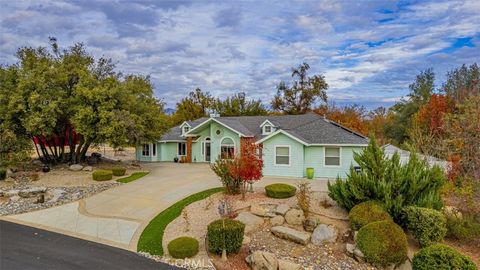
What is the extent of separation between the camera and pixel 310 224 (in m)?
12.4

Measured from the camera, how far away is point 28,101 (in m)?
21.8

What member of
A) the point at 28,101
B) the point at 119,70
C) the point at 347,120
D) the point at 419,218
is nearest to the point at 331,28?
the point at 419,218

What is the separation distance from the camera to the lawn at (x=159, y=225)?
11.3 metres

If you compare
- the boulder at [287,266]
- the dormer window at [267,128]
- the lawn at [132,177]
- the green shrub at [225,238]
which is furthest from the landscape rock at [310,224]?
the dormer window at [267,128]

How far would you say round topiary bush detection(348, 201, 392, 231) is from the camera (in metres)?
11.6

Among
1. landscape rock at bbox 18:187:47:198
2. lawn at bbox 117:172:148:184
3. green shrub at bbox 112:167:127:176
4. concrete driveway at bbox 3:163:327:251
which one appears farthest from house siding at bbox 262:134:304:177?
landscape rock at bbox 18:187:47:198

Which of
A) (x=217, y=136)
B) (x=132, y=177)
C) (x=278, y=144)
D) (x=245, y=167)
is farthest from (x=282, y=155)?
(x=132, y=177)

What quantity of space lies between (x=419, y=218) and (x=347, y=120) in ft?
106

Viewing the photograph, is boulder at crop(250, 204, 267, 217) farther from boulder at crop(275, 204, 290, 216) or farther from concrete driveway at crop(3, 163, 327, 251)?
concrete driveway at crop(3, 163, 327, 251)

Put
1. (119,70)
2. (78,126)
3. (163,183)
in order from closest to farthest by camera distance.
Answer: (163,183), (78,126), (119,70)

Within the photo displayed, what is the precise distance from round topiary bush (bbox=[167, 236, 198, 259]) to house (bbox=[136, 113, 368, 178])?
712cm

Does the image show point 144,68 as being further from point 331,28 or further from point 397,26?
point 397,26

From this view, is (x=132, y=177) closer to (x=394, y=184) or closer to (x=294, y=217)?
(x=294, y=217)

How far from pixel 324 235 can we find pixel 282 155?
489 inches
